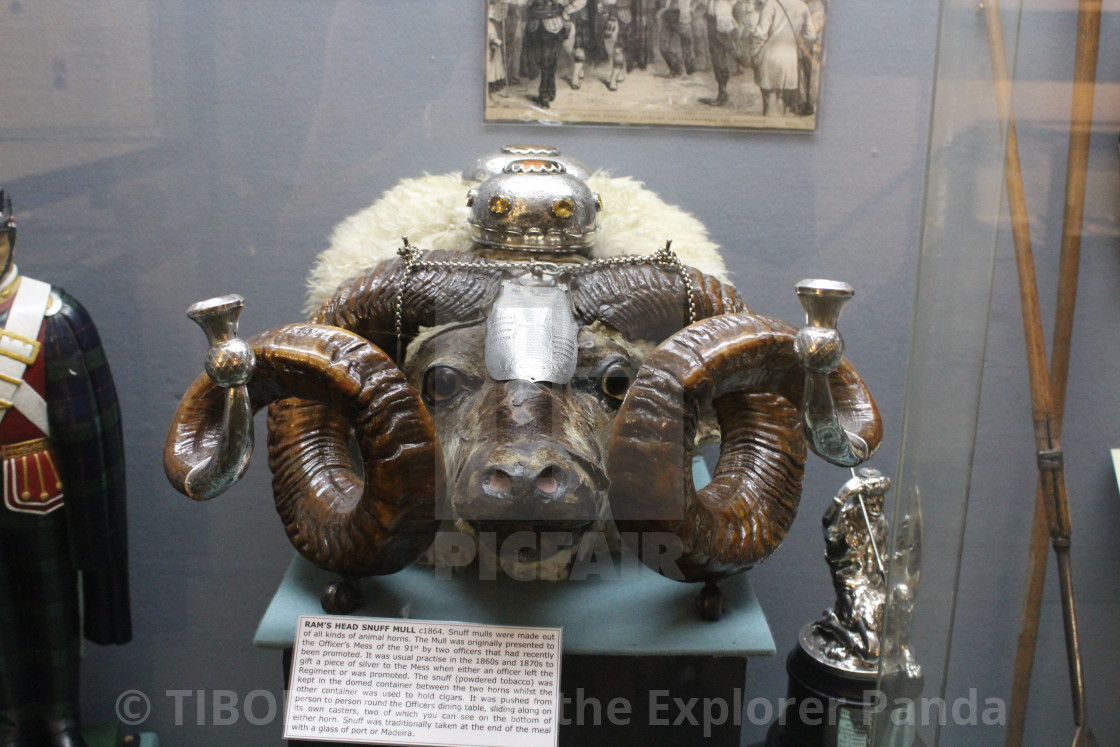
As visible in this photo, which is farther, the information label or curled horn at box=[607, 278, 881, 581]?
the information label

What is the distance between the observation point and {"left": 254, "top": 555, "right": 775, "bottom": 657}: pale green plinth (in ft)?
4.66

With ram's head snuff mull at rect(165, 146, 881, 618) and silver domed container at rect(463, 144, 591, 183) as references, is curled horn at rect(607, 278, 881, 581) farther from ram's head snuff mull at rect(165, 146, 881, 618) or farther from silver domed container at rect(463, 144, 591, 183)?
silver domed container at rect(463, 144, 591, 183)

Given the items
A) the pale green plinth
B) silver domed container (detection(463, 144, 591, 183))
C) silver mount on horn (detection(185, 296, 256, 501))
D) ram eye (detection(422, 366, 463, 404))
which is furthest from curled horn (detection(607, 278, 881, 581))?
silver domed container (detection(463, 144, 591, 183))

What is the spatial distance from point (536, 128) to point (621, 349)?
1.97ft

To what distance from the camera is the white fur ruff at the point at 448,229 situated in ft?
5.67

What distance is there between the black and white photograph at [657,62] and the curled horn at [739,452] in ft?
2.29

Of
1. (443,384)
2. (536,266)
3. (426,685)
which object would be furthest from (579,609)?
(536,266)

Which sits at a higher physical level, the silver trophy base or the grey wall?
the grey wall

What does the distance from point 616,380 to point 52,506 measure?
103cm

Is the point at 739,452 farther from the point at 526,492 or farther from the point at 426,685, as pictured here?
the point at 426,685

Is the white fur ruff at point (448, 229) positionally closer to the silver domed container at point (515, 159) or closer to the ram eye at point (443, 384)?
the silver domed container at point (515, 159)

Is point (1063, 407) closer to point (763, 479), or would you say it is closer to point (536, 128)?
point (763, 479)

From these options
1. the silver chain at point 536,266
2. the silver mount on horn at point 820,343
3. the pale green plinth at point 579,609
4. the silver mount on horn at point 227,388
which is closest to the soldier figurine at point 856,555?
the pale green plinth at point 579,609

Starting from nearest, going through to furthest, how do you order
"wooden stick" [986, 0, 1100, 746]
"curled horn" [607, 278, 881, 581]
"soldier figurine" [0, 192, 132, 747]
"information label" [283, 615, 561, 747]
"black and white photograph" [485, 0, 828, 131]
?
"wooden stick" [986, 0, 1100, 746] → "curled horn" [607, 278, 881, 581] → "information label" [283, 615, 561, 747] → "soldier figurine" [0, 192, 132, 747] → "black and white photograph" [485, 0, 828, 131]
